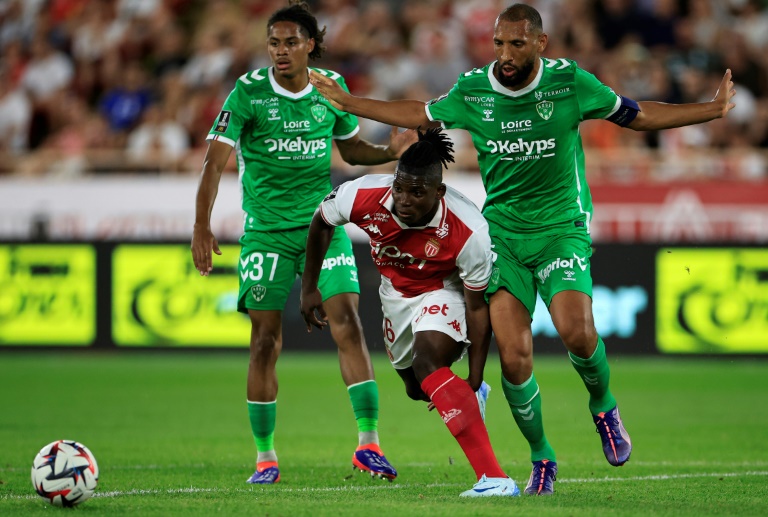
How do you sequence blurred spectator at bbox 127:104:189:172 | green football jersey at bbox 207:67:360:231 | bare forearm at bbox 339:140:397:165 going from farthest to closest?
blurred spectator at bbox 127:104:189:172 < bare forearm at bbox 339:140:397:165 < green football jersey at bbox 207:67:360:231

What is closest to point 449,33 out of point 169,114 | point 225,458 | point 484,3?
point 484,3

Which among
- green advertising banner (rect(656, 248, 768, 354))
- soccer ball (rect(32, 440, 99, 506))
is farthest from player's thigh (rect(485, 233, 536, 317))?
green advertising banner (rect(656, 248, 768, 354))

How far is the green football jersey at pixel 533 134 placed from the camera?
21.8 feet

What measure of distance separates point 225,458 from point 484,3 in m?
11.0

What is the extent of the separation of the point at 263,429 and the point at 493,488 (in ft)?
6.07

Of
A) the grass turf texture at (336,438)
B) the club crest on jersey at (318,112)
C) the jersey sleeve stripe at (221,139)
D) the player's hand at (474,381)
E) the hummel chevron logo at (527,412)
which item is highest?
the club crest on jersey at (318,112)

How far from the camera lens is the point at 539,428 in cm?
665

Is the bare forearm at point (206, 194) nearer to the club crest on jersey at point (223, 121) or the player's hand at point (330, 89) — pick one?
the club crest on jersey at point (223, 121)

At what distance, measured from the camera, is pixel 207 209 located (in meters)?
7.22

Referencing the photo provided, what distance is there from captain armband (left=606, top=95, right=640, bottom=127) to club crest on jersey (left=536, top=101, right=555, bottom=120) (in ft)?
1.08

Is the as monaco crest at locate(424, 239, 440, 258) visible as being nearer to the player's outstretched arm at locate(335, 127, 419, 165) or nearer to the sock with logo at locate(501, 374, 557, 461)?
the sock with logo at locate(501, 374, 557, 461)

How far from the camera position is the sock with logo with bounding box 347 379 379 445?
7594 millimetres

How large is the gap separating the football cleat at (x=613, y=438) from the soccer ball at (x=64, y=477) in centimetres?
268

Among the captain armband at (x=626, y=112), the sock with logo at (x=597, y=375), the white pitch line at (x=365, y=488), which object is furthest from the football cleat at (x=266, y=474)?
the captain armband at (x=626, y=112)
